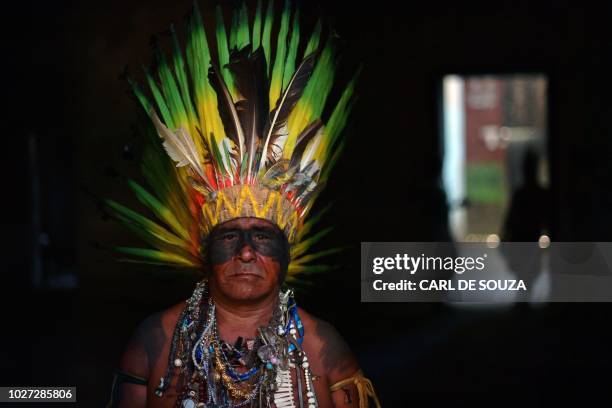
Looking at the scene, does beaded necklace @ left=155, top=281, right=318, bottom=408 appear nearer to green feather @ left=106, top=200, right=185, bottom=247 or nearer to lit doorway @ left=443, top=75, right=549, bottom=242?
green feather @ left=106, top=200, right=185, bottom=247

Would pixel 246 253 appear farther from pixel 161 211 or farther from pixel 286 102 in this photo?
pixel 286 102

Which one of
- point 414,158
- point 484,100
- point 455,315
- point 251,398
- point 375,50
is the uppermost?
point 484,100

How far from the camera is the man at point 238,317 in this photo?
321 centimetres

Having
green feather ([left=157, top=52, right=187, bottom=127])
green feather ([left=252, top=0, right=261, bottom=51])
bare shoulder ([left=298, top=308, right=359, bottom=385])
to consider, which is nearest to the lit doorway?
bare shoulder ([left=298, top=308, right=359, bottom=385])

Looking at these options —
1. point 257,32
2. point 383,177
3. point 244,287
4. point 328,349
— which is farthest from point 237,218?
point 383,177

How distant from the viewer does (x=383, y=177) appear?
5520 mm

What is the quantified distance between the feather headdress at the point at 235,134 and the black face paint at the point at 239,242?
44mm

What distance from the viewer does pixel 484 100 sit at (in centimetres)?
1002

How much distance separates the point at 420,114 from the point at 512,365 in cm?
157

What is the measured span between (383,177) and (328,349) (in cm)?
229

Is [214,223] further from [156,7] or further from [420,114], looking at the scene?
[420,114]

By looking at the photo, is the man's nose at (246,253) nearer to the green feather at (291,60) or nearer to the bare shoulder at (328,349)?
the bare shoulder at (328,349)

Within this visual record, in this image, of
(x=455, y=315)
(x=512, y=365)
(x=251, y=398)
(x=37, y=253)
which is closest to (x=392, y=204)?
(x=455, y=315)

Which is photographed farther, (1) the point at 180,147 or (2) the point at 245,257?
(1) the point at 180,147
